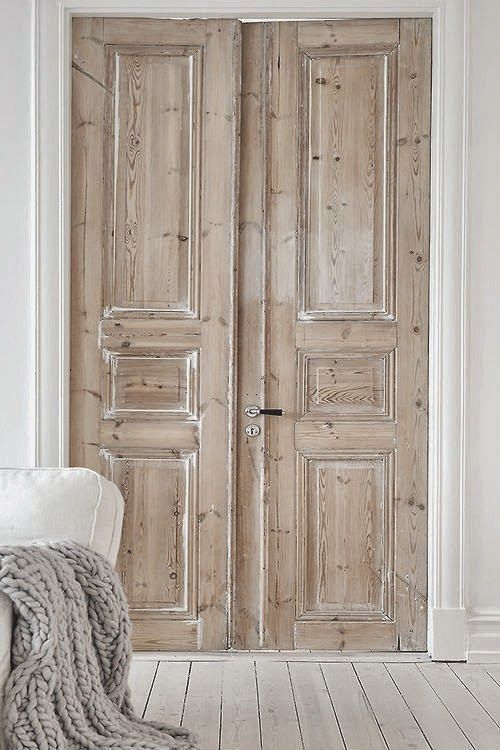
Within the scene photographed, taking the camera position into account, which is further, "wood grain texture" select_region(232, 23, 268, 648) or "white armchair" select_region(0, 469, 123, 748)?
"wood grain texture" select_region(232, 23, 268, 648)

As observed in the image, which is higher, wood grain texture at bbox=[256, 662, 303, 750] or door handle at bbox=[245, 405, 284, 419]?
door handle at bbox=[245, 405, 284, 419]

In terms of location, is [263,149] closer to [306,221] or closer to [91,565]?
[306,221]

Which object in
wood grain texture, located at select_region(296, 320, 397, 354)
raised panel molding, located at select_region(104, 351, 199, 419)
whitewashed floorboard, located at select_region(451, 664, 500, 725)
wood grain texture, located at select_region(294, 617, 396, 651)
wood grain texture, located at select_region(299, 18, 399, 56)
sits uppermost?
wood grain texture, located at select_region(299, 18, 399, 56)

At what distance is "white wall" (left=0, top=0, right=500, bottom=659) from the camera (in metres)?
3.41

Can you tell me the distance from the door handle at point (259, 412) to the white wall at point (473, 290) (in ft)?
2.29

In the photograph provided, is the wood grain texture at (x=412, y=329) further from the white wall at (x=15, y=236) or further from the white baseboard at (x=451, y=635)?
the white wall at (x=15, y=236)

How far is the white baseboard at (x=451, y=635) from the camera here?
11.2 ft

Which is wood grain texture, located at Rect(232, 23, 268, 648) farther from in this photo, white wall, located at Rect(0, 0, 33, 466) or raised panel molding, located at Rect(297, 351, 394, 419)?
white wall, located at Rect(0, 0, 33, 466)

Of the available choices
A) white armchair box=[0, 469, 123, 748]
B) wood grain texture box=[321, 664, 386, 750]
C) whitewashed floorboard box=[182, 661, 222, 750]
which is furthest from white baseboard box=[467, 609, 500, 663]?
white armchair box=[0, 469, 123, 748]

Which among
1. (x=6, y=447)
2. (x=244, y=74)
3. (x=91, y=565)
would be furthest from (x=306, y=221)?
(x=91, y=565)

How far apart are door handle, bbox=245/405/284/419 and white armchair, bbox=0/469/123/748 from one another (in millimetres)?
1320

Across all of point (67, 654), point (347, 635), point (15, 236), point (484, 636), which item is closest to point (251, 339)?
point (15, 236)

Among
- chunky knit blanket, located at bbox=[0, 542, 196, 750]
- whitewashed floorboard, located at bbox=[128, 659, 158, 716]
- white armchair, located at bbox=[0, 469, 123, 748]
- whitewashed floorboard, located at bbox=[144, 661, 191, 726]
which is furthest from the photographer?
whitewashed floorboard, located at bbox=[128, 659, 158, 716]

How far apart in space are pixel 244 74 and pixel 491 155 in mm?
957
